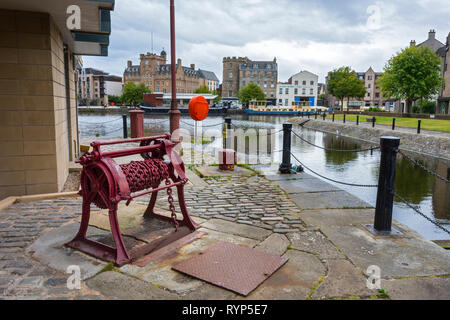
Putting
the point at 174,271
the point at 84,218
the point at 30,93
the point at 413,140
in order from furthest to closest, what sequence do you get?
the point at 413,140
the point at 30,93
the point at 84,218
the point at 174,271

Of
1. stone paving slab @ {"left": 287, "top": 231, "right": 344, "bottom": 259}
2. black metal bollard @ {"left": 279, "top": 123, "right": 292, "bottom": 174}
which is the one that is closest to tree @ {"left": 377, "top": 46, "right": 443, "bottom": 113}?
black metal bollard @ {"left": 279, "top": 123, "right": 292, "bottom": 174}

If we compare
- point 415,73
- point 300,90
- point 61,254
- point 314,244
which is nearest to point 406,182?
point 314,244

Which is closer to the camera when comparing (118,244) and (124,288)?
(124,288)

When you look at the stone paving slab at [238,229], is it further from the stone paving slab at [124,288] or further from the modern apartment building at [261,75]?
the modern apartment building at [261,75]

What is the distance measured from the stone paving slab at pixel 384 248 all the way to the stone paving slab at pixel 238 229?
91 centimetres

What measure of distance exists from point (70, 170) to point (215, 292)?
675 centimetres

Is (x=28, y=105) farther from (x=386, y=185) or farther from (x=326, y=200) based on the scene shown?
(x=386, y=185)

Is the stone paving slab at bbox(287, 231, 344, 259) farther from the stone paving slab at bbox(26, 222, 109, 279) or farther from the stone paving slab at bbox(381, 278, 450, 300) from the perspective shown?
the stone paving slab at bbox(26, 222, 109, 279)

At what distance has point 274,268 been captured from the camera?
3.47 m

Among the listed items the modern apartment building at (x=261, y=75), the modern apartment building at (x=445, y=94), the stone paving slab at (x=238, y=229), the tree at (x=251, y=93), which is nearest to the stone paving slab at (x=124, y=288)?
the stone paving slab at (x=238, y=229)

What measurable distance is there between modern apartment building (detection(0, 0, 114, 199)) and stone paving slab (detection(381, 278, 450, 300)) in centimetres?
585

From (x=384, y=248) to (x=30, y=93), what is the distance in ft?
21.0

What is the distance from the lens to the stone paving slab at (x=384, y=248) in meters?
3.53

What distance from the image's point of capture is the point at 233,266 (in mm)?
3523
